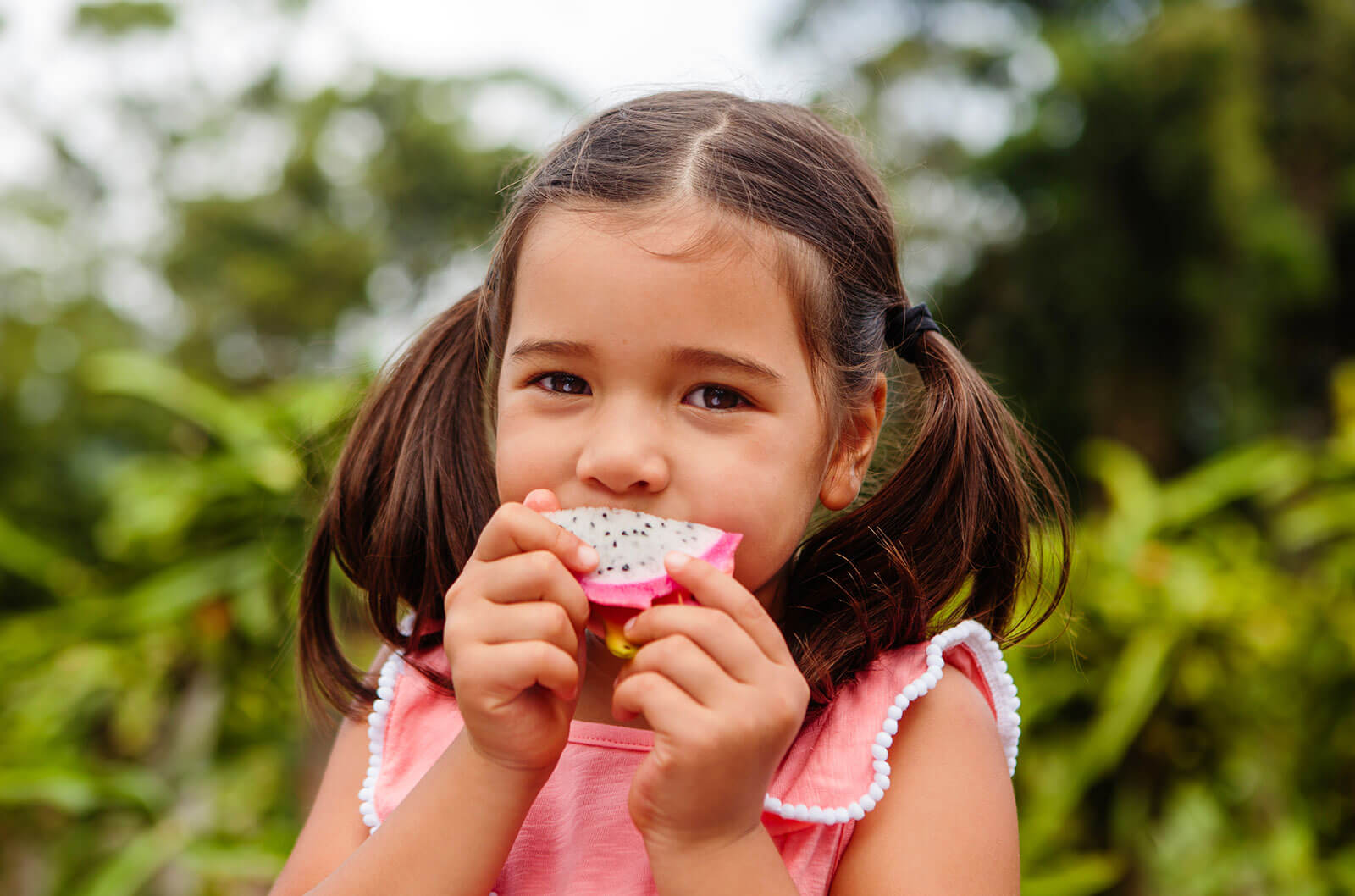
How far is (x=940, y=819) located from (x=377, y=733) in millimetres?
800

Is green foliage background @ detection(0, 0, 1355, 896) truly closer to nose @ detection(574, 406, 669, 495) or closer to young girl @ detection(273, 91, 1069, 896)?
young girl @ detection(273, 91, 1069, 896)

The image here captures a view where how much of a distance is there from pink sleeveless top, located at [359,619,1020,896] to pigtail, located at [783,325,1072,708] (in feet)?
0.25

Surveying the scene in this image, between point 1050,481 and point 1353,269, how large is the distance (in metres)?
10.5

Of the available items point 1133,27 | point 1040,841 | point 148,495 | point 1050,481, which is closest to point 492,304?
point 1050,481

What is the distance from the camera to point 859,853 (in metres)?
1.31

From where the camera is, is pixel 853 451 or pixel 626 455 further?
pixel 853 451

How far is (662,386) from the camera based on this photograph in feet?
4.20

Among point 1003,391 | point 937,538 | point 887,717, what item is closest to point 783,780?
A: point 887,717

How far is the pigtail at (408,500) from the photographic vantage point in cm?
170

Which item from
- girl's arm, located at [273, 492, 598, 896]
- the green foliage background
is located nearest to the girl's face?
girl's arm, located at [273, 492, 598, 896]

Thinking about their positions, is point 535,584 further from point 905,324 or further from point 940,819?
point 905,324

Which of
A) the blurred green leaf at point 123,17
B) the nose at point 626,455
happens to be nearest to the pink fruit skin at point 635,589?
the nose at point 626,455

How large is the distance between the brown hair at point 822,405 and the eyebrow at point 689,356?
0.35 ft

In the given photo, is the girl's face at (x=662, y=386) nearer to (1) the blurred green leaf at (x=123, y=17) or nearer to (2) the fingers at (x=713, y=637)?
(2) the fingers at (x=713, y=637)
